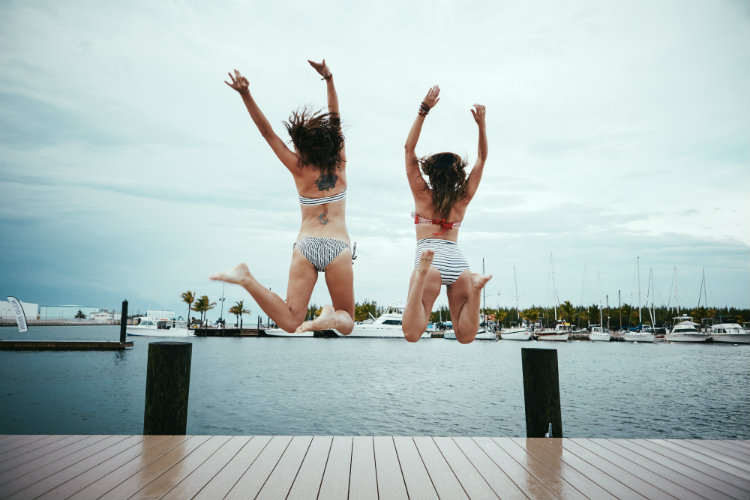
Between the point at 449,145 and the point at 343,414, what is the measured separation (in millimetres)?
29568

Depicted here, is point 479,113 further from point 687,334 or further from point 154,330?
point 687,334

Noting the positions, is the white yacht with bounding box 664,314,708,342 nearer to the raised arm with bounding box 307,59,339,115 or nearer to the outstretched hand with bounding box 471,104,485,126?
the outstretched hand with bounding box 471,104,485,126

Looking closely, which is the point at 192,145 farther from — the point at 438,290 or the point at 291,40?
the point at 438,290

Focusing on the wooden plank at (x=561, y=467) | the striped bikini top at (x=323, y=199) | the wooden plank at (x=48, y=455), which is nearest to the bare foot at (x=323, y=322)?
the striped bikini top at (x=323, y=199)

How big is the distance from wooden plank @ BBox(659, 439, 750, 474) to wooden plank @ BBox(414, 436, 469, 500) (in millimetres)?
3224

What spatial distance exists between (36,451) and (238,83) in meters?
5.41

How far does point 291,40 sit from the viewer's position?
165 inches

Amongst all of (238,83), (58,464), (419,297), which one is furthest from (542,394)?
(58,464)

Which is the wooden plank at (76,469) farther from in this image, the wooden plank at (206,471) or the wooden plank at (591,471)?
the wooden plank at (591,471)

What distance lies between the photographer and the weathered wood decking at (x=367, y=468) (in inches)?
190

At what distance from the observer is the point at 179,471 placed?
5387mm

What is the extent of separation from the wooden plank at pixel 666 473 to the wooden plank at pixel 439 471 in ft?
6.89

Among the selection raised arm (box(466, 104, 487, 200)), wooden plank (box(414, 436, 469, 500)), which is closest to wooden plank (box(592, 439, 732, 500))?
wooden plank (box(414, 436, 469, 500))

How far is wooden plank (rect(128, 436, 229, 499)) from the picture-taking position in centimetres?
477
